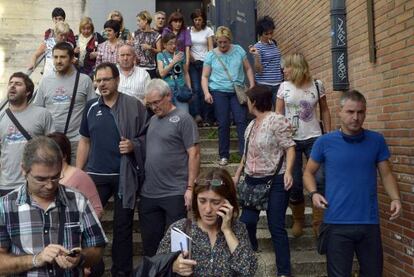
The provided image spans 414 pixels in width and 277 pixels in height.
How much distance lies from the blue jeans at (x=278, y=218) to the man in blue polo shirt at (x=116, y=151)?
1.15 m

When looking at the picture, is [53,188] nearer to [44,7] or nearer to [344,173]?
[344,173]

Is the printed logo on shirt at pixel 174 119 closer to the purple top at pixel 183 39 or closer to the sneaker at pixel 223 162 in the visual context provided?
the sneaker at pixel 223 162

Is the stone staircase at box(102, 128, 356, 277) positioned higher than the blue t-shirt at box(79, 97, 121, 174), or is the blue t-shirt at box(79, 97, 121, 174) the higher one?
the blue t-shirt at box(79, 97, 121, 174)

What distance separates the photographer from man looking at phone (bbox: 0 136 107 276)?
3.03 metres

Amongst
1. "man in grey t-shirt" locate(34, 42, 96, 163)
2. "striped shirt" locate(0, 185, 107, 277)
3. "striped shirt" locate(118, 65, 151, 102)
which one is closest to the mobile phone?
"striped shirt" locate(0, 185, 107, 277)

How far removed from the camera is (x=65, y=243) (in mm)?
3154

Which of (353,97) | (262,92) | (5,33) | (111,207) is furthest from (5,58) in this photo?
(353,97)

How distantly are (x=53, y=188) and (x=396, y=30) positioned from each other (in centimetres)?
397

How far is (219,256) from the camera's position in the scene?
3.71 metres

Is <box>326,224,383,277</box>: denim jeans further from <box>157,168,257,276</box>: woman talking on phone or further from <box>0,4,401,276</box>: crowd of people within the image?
<box>157,168,257,276</box>: woman talking on phone

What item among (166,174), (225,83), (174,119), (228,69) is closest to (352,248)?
(166,174)

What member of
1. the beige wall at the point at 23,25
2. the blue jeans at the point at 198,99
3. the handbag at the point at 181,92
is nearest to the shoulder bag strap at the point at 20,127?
the handbag at the point at 181,92

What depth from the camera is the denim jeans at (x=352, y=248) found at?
4.79m

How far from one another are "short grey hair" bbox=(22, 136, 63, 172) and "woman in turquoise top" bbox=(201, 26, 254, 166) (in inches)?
187
